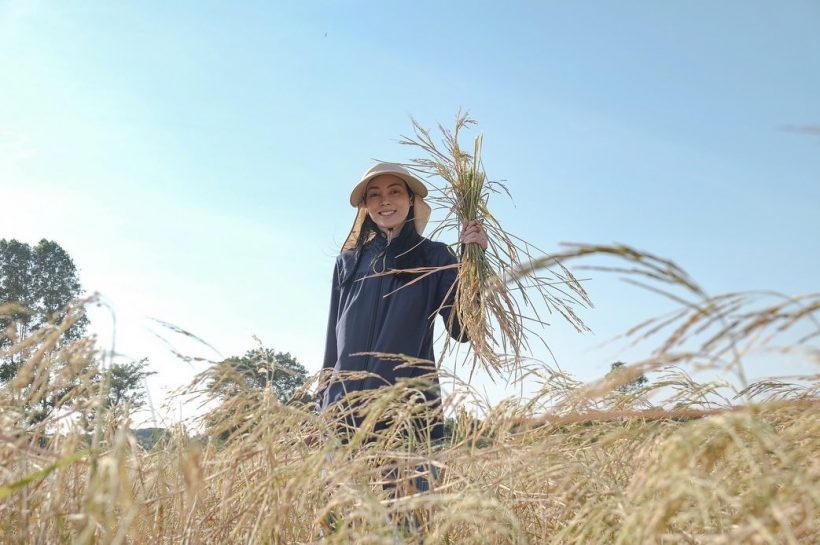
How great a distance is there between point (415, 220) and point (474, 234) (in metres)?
0.52

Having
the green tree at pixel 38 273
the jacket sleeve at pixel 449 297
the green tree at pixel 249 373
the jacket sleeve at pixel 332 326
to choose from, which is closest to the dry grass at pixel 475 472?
the green tree at pixel 249 373

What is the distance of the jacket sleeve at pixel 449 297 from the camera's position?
3.20 m

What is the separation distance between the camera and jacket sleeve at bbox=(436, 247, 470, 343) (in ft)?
10.5

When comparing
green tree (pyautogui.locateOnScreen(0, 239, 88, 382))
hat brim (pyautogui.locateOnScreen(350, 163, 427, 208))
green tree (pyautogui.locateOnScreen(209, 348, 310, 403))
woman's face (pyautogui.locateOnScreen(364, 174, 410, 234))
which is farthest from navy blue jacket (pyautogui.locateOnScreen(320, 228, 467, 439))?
green tree (pyautogui.locateOnScreen(0, 239, 88, 382))

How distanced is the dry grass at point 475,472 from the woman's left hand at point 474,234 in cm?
142

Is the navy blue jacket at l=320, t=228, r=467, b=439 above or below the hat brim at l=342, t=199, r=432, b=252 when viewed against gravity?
below

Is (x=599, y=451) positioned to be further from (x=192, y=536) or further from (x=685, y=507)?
(x=192, y=536)

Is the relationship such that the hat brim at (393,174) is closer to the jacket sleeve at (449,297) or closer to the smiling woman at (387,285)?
the smiling woman at (387,285)

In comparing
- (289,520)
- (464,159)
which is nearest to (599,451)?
(289,520)

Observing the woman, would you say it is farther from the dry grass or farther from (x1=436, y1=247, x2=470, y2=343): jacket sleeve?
the dry grass

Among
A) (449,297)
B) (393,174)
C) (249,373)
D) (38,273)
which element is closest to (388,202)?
(393,174)

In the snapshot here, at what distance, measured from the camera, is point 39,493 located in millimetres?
1457

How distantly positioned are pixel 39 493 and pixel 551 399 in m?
1.19

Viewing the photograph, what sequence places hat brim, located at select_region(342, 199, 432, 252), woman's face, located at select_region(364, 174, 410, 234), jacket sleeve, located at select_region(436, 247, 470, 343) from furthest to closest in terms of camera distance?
hat brim, located at select_region(342, 199, 432, 252) < woman's face, located at select_region(364, 174, 410, 234) < jacket sleeve, located at select_region(436, 247, 470, 343)
